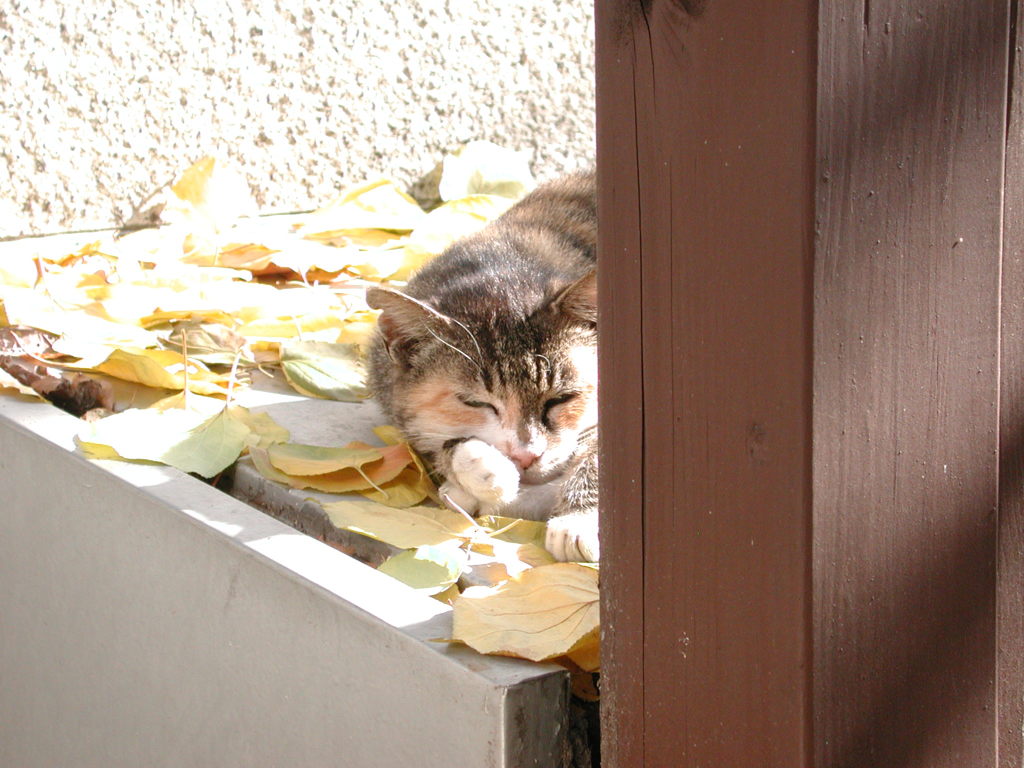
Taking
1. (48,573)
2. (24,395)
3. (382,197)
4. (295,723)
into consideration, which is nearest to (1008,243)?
(295,723)

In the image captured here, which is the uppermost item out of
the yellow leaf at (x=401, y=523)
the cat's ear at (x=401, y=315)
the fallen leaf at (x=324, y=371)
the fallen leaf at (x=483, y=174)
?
the fallen leaf at (x=483, y=174)

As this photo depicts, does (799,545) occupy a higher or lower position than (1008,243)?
lower

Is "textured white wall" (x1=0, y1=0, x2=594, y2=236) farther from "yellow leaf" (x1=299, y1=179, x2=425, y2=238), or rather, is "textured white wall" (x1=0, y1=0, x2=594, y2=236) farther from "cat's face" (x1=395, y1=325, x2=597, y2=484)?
"cat's face" (x1=395, y1=325, x2=597, y2=484)

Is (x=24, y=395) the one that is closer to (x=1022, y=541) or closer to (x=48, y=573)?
(x=48, y=573)

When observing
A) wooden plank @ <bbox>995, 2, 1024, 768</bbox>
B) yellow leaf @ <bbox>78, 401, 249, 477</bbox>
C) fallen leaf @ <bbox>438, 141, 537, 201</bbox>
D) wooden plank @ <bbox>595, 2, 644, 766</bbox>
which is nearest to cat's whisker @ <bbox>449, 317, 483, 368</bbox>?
yellow leaf @ <bbox>78, 401, 249, 477</bbox>

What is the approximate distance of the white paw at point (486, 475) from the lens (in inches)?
91.0

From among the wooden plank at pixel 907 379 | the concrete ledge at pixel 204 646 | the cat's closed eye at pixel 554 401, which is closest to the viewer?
the wooden plank at pixel 907 379

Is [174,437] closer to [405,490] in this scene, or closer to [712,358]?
[405,490]

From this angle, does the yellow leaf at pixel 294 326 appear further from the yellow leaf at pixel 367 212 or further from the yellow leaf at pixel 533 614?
the yellow leaf at pixel 533 614

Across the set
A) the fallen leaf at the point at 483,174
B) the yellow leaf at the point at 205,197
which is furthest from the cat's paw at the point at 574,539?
the fallen leaf at the point at 483,174

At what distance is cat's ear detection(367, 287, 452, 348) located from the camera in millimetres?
2521

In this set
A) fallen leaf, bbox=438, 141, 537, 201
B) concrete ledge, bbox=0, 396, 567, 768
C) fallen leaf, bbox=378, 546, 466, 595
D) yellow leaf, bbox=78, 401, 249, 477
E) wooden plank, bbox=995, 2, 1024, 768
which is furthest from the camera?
fallen leaf, bbox=438, 141, 537, 201

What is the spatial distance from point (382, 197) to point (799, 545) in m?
3.49

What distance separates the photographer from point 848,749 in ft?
3.94
